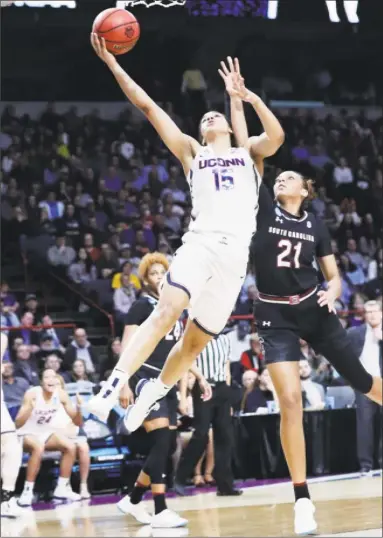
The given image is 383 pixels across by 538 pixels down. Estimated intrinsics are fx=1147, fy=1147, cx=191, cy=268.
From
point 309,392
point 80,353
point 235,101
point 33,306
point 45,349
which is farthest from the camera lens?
point 33,306

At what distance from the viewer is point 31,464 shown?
11172mm

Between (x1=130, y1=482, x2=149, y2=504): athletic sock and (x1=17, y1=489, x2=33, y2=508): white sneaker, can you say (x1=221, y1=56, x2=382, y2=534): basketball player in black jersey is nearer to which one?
(x1=130, y1=482, x2=149, y2=504): athletic sock

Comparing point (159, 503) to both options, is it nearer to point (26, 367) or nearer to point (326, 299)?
point (326, 299)

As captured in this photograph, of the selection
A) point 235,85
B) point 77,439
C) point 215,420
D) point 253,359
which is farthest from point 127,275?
point 235,85

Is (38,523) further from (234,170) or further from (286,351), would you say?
(234,170)

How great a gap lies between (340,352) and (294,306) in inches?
16.8

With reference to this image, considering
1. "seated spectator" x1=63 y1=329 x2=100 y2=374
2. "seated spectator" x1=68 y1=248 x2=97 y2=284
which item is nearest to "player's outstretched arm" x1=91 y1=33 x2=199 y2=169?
"seated spectator" x1=63 y1=329 x2=100 y2=374

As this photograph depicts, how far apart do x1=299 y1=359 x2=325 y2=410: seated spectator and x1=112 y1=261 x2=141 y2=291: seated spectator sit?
3.23 m

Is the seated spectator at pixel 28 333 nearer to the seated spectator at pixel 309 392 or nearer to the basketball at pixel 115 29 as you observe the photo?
the seated spectator at pixel 309 392

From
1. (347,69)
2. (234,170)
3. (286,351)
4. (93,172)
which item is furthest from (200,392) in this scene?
(347,69)

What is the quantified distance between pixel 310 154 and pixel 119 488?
10.9m

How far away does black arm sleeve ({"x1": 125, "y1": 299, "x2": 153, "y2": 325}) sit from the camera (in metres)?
8.93

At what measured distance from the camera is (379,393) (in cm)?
751

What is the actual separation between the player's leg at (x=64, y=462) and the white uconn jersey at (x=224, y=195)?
5061mm
